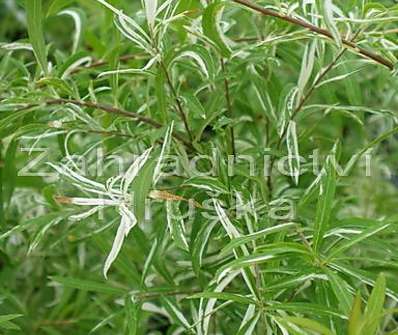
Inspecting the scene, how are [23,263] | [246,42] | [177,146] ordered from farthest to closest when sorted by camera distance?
[23,263]
[246,42]
[177,146]

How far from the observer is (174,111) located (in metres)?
0.88

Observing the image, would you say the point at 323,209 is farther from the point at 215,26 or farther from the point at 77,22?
the point at 77,22

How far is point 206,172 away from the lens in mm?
830

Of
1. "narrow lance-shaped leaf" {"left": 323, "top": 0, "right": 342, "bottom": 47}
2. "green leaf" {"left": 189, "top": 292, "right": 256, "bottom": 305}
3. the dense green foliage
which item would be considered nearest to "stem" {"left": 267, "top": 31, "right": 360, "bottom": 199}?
the dense green foliage

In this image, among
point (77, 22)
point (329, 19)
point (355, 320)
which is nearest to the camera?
point (355, 320)

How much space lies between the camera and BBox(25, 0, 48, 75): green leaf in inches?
29.8

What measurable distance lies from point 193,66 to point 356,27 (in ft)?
0.60

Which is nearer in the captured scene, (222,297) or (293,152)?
(222,297)

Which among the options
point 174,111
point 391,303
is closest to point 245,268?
point 174,111

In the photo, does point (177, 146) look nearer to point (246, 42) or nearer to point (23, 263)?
point (246, 42)

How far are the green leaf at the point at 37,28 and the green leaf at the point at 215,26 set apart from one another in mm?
155

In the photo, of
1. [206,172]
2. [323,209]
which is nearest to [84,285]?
[206,172]

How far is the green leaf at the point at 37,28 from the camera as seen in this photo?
29.8 inches

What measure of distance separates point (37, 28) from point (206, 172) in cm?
22
